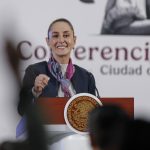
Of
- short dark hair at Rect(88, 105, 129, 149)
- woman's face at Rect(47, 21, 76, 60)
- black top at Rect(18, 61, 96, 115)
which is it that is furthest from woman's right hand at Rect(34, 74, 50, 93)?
short dark hair at Rect(88, 105, 129, 149)

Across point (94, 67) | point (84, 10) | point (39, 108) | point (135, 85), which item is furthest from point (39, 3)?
point (39, 108)

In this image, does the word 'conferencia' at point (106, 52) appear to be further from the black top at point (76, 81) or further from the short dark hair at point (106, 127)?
the short dark hair at point (106, 127)

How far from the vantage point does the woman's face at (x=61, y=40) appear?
259 cm

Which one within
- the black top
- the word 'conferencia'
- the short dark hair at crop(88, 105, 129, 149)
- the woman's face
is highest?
the short dark hair at crop(88, 105, 129, 149)

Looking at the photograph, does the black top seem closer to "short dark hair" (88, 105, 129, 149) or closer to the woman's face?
the woman's face

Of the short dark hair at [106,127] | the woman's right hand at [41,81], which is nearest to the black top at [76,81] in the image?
the woman's right hand at [41,81]

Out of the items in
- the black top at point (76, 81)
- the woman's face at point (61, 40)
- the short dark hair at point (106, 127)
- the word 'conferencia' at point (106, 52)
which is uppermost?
the short dark hair at point (106, 127)

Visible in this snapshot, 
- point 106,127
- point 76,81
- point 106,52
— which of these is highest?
point 106,127

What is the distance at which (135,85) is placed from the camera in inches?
104

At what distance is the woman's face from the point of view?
102 inches

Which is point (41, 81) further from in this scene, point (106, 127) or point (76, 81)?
point (106, 127)

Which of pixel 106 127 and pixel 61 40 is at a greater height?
pixel 106 127

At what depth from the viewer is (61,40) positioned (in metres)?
2.66

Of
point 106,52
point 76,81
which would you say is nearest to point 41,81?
point 76,81
